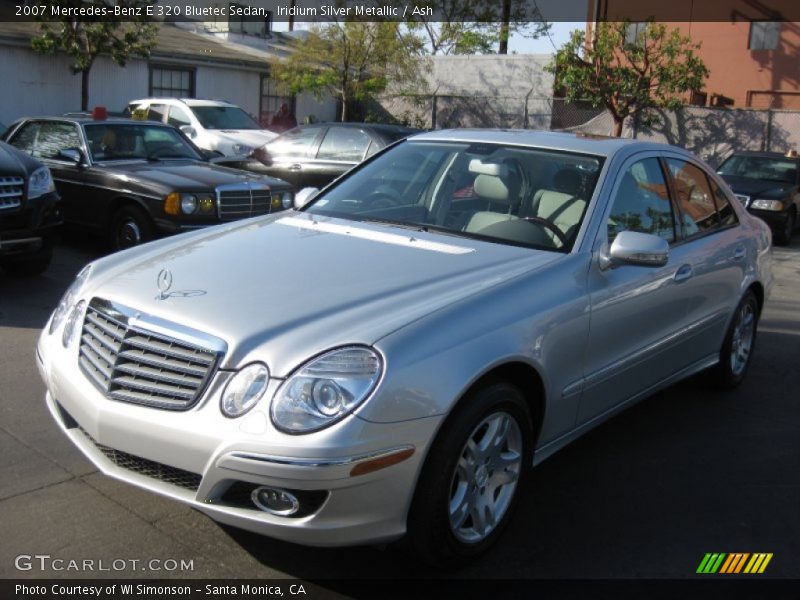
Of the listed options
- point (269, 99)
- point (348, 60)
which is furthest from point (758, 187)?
point (269, 99)

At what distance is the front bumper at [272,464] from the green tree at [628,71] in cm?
2075

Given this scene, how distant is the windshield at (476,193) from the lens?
14.2ft

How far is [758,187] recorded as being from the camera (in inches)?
583

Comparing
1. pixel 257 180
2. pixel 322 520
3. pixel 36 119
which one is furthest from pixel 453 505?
pixel 36 119

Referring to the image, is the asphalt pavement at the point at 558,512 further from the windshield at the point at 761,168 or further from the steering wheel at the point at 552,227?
the windshield at the point at 761,168

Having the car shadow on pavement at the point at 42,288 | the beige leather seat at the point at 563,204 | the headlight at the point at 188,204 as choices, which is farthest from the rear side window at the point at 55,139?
the beige leather seat at the point at 563,204

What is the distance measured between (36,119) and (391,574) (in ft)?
28.1

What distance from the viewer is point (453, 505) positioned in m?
3.33

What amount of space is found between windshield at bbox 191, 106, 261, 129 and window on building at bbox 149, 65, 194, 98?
24.5 feet

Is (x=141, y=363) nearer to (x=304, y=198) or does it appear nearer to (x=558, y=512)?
(x=558, y=512)

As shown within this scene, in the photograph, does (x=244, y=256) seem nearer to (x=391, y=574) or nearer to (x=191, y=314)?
(x=191, y=314)

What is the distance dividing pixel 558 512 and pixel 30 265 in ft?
19.5

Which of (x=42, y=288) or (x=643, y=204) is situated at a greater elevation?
(x=643, y=204)

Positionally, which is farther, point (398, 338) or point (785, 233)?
point (785, 233)
